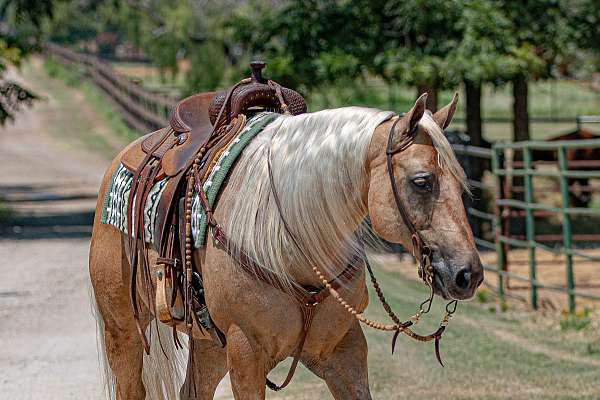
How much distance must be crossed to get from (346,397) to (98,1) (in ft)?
101

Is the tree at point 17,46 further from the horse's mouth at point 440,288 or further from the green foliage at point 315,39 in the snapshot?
the horse's mouth at point 440,288

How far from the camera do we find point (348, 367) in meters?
4.34

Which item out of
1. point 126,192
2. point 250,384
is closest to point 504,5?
point 126,192

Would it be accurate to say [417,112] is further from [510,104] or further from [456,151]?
[510,104]

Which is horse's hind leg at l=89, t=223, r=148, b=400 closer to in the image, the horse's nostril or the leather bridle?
the leather bridle

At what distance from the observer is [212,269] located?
4348 mm

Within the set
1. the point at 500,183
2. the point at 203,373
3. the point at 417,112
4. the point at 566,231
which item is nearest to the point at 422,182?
the point at 417,112

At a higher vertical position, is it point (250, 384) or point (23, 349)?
point (250, 384)

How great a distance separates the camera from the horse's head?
143 inches

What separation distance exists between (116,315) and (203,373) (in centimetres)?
66

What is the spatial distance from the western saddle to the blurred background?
0.99 meters

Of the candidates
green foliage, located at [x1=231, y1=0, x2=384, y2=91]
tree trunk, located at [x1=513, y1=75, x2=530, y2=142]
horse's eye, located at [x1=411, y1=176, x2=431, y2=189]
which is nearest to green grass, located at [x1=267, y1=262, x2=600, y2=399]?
horse's eye, located at [x1=411, y1=176, x2=431, y2=189]

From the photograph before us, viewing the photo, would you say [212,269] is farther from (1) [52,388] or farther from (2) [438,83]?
(2) [438,83]

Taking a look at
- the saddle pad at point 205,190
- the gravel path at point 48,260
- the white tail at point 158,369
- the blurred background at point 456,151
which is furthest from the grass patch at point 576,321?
the saddle pad at point 205,190
